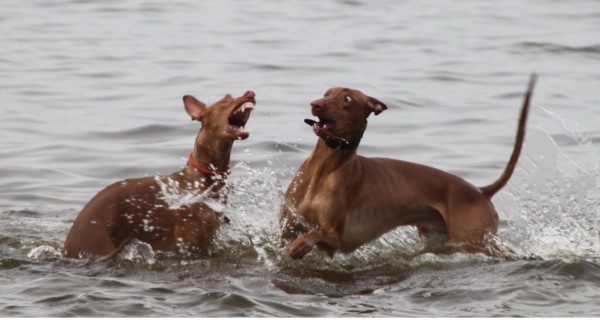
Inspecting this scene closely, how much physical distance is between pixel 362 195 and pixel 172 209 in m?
1.21

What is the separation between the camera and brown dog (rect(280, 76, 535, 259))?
8094 millimetres

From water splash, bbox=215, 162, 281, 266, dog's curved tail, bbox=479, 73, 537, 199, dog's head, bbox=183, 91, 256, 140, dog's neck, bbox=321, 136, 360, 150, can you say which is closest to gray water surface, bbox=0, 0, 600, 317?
water splash, bbox=215, 162, 281, 266

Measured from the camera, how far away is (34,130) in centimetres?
1276

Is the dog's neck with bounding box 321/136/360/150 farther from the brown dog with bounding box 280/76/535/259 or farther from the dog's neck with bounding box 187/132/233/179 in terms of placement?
the dog's neck with bounding box 187/132/233/179

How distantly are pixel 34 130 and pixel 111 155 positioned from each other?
1.23 meters

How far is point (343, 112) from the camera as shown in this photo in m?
8.02

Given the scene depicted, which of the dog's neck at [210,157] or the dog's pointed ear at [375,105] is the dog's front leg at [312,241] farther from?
the dog's pointed ear at [375,105]

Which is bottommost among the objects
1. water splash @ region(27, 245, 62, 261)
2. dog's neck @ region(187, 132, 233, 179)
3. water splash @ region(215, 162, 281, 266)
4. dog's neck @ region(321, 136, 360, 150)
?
water splash @ region(27, 245, 62, 261)

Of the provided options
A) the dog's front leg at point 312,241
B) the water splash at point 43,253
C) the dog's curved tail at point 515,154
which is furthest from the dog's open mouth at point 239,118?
the dog's curved tail at point 515,154

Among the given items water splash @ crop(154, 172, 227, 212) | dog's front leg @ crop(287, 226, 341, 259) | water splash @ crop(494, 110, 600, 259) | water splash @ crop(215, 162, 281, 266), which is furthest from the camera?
water splash @ crop(494, 110, 600, 259)

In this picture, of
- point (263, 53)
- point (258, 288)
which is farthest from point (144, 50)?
point (258, 288)

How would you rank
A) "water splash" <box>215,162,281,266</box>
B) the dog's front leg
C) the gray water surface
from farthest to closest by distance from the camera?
"water splash" <box>215,162,281,266</box> → the dog's front leg → the gray water surface

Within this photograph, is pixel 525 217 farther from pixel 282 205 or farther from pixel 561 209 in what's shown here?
pixel 282 205

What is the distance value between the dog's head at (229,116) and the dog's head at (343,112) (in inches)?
17.0
